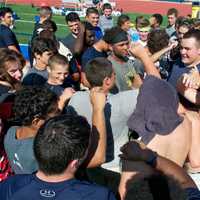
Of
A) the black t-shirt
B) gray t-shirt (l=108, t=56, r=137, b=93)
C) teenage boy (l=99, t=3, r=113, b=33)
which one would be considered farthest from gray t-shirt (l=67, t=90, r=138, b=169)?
teenage boy (l=99, t=3, r=113, b=33)

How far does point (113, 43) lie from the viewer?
522cm

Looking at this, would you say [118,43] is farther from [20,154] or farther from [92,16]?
[92,16]

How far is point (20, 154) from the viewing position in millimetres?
2893

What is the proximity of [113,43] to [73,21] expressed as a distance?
1.88 m

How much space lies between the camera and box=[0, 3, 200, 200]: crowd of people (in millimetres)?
2154

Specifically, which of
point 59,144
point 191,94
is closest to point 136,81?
point 191,94

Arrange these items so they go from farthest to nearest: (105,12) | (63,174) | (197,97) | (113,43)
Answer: (105,12) → (113,43) → (197,97) → (63,174)

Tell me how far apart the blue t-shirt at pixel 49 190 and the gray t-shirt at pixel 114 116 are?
120cm

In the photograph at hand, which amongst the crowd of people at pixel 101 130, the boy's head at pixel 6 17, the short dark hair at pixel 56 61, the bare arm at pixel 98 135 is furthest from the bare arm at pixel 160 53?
the boy's head at pixel 6 17

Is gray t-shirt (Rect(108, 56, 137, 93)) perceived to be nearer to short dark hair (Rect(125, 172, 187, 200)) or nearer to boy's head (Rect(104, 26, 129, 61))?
boy's head (Rect(104, 26, 129, 61))

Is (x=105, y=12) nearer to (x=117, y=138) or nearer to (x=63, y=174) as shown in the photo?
(x=117, y=138)

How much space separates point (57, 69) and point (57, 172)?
242 centimetres

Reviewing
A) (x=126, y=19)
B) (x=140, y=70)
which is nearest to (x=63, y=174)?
(x=140, y=70)

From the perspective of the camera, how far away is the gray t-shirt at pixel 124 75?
16.0ft
